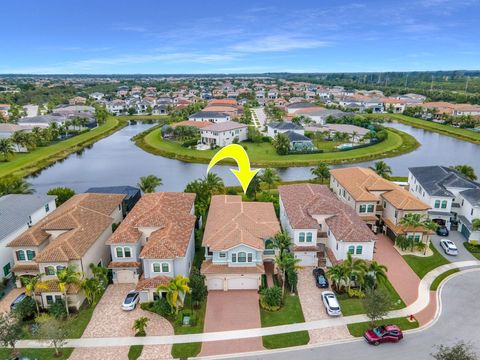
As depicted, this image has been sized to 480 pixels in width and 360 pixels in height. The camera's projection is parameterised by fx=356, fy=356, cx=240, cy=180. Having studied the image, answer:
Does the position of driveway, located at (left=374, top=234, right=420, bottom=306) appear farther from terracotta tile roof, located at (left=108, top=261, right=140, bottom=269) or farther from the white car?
terracotta tile roof, located at (left=108, top=261, right=140, bottom=269)

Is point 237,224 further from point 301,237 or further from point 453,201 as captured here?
point 453,201

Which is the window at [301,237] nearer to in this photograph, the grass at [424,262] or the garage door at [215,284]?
the garage door at [215,284]

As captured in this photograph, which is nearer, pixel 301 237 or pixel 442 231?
pixel 301 237

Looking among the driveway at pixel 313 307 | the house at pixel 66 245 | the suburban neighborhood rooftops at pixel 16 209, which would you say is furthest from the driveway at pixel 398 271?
the suburban neighborhood rooftops at pixel 16 209

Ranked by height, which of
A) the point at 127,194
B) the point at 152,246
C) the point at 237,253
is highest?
the point at 152,246

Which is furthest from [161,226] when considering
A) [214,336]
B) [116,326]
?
[214,336]

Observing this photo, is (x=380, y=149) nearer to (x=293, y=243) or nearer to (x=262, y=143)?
(x=262, y=143)
